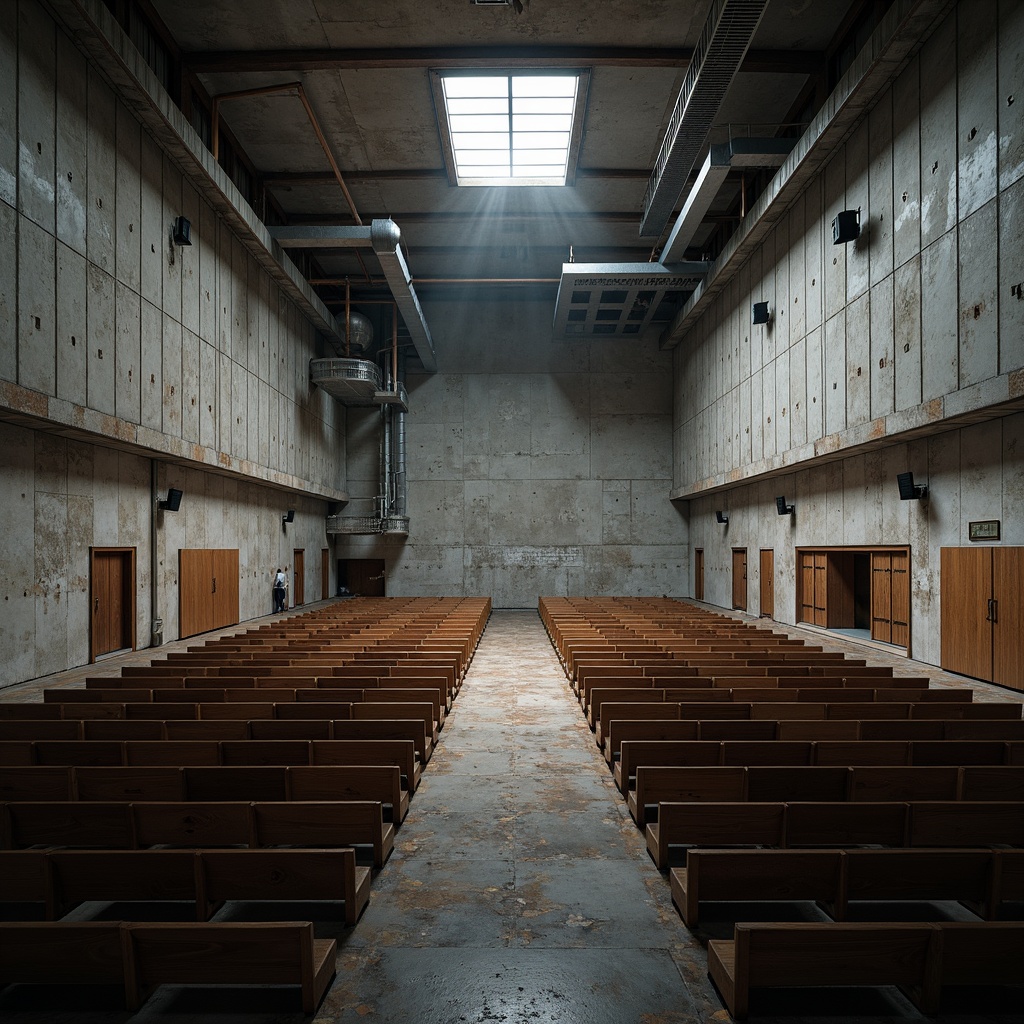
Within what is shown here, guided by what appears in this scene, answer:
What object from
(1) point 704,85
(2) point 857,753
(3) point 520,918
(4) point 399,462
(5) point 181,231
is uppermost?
(1) point 704,85

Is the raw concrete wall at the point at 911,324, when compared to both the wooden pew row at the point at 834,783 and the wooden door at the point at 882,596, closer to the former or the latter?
the wooden door at the point at 882,596

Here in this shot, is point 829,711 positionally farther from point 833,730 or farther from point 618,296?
point 618,296

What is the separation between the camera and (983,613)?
9820 mm

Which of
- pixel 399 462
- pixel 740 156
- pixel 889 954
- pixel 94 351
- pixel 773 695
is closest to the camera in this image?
pixel 889 954

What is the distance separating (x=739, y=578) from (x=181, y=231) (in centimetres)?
1660

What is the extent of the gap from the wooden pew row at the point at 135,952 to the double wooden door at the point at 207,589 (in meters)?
13.2

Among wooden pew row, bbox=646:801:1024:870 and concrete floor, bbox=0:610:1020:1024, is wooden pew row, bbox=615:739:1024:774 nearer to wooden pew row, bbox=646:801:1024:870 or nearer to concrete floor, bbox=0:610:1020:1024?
concrete floor, bbox=0:610:1020:1024

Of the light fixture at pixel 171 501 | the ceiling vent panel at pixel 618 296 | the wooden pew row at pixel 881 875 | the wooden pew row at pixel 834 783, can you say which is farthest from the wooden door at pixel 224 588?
the wooden pew row at pixel 881 875

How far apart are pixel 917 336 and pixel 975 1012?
32.6 ft

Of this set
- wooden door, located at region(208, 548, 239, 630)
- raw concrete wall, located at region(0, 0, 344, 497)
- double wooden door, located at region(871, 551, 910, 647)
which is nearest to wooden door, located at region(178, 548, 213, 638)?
wooden door, located at region(208, 548, 239, 630)

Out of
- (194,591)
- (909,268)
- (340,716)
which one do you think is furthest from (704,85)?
(194,591)

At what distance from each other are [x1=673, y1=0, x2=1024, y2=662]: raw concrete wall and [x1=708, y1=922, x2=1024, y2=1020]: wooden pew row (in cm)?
758

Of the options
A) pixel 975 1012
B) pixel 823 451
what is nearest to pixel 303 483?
pixel 823 451

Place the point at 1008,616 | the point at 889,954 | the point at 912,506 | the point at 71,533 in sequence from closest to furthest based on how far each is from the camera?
the point at 889,954 < the point at 1008,616 < the point at 71,533 < the point at 912,506
